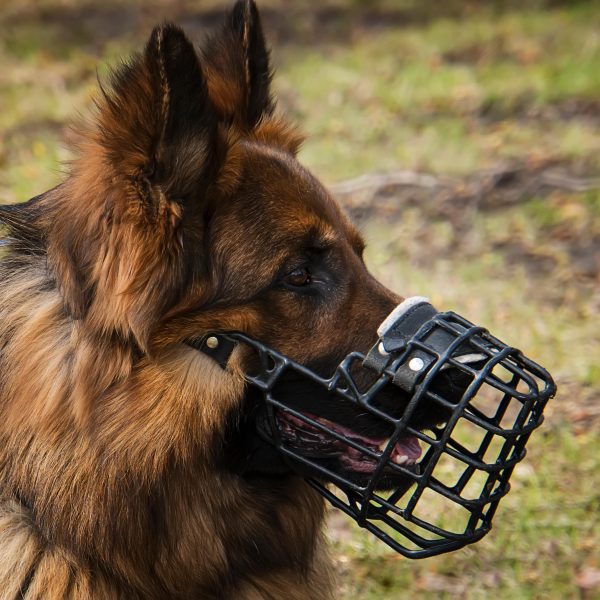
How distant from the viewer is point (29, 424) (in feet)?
8.13

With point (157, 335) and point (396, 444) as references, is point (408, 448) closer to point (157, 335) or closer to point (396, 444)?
point (396, 444)

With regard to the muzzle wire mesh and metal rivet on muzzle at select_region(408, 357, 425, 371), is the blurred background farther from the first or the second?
metal rivet on muzzle at select_region(408, 357, 425, 371)

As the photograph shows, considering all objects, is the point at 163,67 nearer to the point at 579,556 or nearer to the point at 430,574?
the point at 430,574

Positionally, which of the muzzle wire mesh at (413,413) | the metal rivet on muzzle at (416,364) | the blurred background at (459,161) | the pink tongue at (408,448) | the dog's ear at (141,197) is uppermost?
the dog's ear at (141,197)

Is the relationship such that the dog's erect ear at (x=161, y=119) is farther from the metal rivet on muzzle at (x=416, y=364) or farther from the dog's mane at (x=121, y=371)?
the metal rivet on muzzle at (x=416, y=364)

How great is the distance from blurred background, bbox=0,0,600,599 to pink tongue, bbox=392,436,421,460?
40.0 inches

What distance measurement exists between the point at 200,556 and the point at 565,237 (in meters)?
4.38

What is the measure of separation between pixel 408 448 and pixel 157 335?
0.87m

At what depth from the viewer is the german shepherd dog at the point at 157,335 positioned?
2354mm

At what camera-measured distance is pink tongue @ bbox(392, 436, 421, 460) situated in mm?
2736

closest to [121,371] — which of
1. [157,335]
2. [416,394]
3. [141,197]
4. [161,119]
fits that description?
[157,335]

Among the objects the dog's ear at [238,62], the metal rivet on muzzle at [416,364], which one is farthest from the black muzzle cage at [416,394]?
the dog's ear at [238,62]

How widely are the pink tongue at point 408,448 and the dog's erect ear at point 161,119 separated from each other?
1.00 m

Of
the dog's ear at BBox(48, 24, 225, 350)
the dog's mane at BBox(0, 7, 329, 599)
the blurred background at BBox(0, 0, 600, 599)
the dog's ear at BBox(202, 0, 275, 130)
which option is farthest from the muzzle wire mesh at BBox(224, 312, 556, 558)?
the blurred background at BBox(0, 0, 600, 599)
